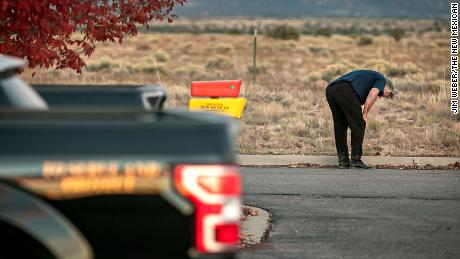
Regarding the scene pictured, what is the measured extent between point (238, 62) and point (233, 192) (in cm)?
5044

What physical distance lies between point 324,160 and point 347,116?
1.09m

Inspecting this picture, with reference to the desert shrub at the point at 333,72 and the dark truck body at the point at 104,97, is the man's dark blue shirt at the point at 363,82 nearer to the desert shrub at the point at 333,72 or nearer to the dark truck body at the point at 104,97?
the dark truck body at the point at 104,97

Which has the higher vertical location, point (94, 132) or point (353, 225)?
point (94, 132)

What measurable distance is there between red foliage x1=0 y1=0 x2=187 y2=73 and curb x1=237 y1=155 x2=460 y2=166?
4.56 metres

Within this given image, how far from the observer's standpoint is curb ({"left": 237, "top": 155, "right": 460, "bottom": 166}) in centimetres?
1627

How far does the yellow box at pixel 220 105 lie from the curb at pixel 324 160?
2483 millimetres

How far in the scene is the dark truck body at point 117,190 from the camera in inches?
174

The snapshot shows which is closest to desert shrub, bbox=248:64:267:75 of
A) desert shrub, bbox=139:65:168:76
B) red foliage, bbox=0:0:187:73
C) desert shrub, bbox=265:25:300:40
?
desert shrub, bbox=139:65:168:76

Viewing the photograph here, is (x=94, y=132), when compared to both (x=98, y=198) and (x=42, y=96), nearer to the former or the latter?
(x=98, y=198)

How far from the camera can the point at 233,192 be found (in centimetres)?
448

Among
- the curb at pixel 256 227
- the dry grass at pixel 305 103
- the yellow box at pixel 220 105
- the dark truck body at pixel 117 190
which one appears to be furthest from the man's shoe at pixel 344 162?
the dark truck body at pixel 117 190

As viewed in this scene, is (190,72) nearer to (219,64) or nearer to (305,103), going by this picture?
(219,64)

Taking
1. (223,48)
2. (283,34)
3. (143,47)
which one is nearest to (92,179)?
(223,48)

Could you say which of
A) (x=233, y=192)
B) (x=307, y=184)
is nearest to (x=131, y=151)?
(x=233, y=192)
